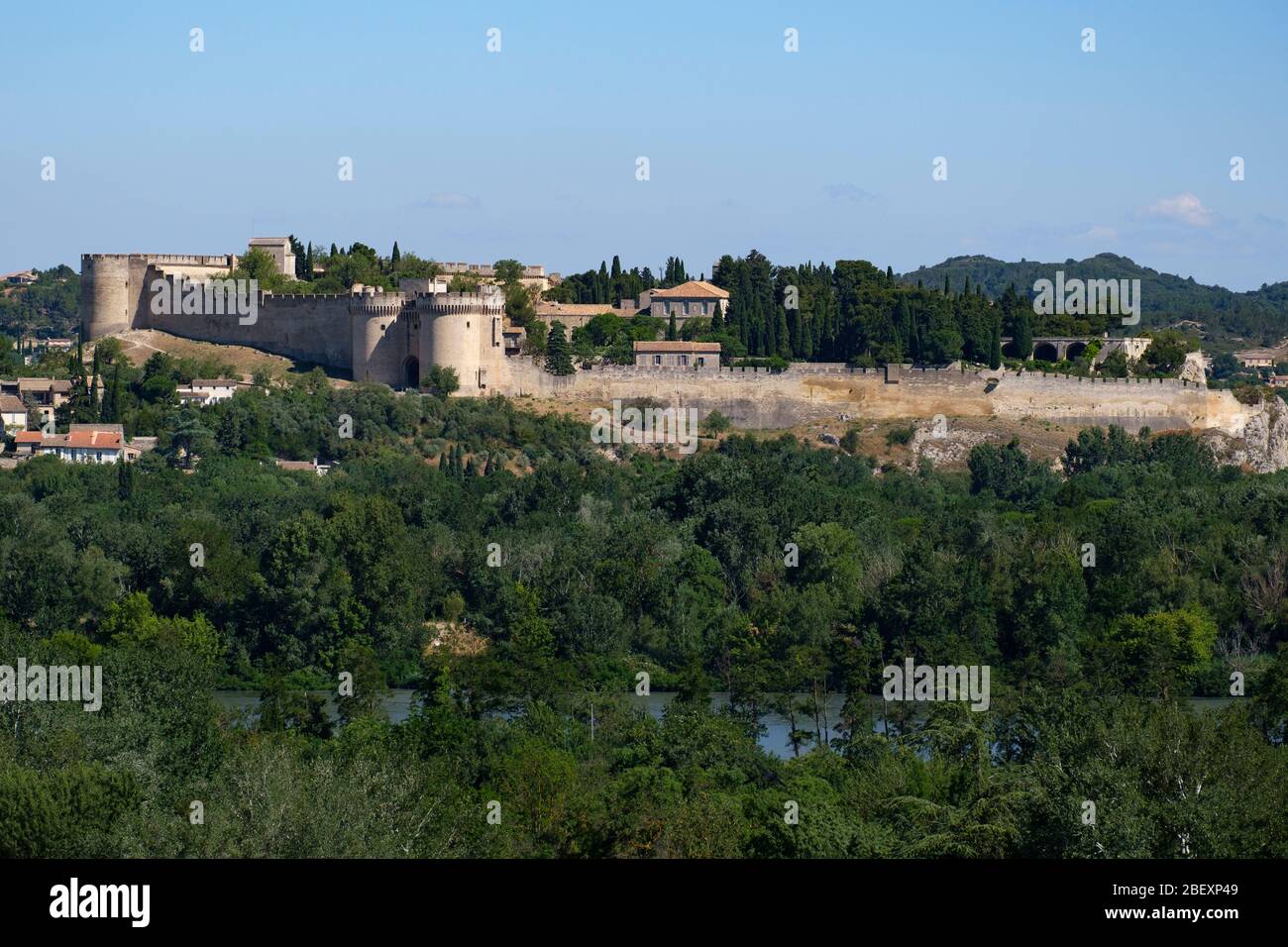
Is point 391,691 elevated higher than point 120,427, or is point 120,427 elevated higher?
point 120,427

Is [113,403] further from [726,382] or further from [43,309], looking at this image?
[43,309]

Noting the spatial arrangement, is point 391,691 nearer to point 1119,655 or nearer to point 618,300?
point 1119,655

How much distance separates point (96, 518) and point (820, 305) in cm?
1879

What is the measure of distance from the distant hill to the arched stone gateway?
2238 inches

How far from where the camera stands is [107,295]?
168ft

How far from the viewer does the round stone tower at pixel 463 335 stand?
4625 centimetres

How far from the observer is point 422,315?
46.6 m

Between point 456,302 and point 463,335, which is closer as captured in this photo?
point 456,302

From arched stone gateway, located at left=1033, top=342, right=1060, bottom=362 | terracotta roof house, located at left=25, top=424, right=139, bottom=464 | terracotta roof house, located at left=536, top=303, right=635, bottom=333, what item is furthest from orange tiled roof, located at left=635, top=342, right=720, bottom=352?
terracotta roof house, located at left=25, top=424, right=139, bottom=464

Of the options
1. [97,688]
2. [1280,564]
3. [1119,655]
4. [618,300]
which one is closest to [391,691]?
[97,688]

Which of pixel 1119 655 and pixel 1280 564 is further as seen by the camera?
pixel 1280 564

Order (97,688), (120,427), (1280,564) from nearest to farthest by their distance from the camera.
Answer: (97,688), (1280,564), (120,427)

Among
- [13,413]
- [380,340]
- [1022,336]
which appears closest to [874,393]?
[1022,336]

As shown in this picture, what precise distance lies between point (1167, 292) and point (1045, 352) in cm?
10005
